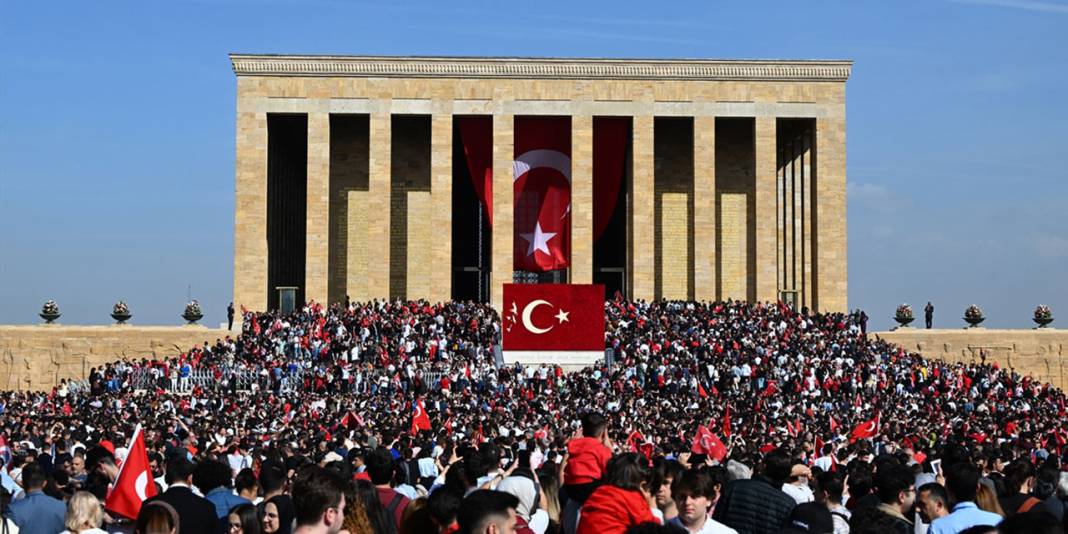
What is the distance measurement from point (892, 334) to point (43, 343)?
101ft

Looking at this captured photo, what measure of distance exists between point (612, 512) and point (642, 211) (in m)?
45.3

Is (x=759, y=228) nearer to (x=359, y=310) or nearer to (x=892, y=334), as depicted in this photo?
(x=892, y=334)

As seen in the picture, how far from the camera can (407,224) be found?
5541cm

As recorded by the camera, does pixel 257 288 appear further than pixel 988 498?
Yes

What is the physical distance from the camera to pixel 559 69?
5309 centimetres

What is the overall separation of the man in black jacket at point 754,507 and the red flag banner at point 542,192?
141 feet

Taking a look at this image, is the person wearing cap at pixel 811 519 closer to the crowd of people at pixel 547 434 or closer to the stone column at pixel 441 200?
the crowd of people at pixel 547 434

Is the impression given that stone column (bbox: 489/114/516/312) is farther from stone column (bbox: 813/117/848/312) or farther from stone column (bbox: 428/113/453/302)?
stone column (bbox: 813/117/848/312)

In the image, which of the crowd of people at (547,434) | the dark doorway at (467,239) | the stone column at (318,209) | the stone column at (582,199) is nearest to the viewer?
the crowd of people at (547,434)

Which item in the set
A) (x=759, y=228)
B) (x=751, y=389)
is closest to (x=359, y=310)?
(x=751, y=389)

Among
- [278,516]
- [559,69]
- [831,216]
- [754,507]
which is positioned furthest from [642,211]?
[278,516]

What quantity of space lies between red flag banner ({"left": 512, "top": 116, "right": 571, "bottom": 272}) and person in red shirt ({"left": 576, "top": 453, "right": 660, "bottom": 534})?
4404 centimetres

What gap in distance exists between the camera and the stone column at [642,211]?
173 ft

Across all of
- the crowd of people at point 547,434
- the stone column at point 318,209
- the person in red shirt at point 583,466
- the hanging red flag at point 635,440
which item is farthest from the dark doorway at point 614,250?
the person in red shirt at point 583,466
